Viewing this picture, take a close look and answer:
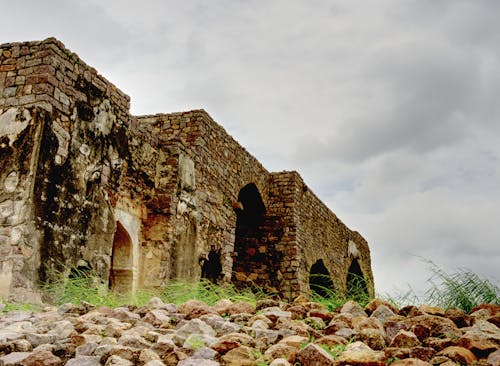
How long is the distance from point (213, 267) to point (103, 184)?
3.19 m

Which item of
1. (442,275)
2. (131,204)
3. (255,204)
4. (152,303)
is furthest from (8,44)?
(255,204)

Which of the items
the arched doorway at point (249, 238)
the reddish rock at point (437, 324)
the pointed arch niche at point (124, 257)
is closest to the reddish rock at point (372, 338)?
the reddish rock at point (437, 324)

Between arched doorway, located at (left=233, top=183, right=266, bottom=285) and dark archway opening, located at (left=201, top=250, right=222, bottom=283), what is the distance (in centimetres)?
237

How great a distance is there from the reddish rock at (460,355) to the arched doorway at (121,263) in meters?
4.99

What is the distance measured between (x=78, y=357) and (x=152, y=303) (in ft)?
3.53

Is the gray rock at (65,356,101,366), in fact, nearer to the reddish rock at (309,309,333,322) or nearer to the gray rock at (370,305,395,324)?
the reddish rock at (309,309,333,322)

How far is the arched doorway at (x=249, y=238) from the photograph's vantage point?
11.5 m

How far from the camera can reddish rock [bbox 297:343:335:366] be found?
248cm

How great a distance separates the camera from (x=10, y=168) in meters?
5.38

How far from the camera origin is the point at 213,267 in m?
9.04

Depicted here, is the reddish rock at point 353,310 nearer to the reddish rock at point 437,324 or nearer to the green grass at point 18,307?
the reddish rock at point 437,324

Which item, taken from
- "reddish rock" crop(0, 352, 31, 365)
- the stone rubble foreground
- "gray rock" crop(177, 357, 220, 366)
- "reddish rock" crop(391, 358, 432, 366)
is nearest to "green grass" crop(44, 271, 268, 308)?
the stone rubble foreground

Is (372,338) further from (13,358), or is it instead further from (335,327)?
(13,358)

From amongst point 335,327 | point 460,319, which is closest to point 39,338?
point 335,327
